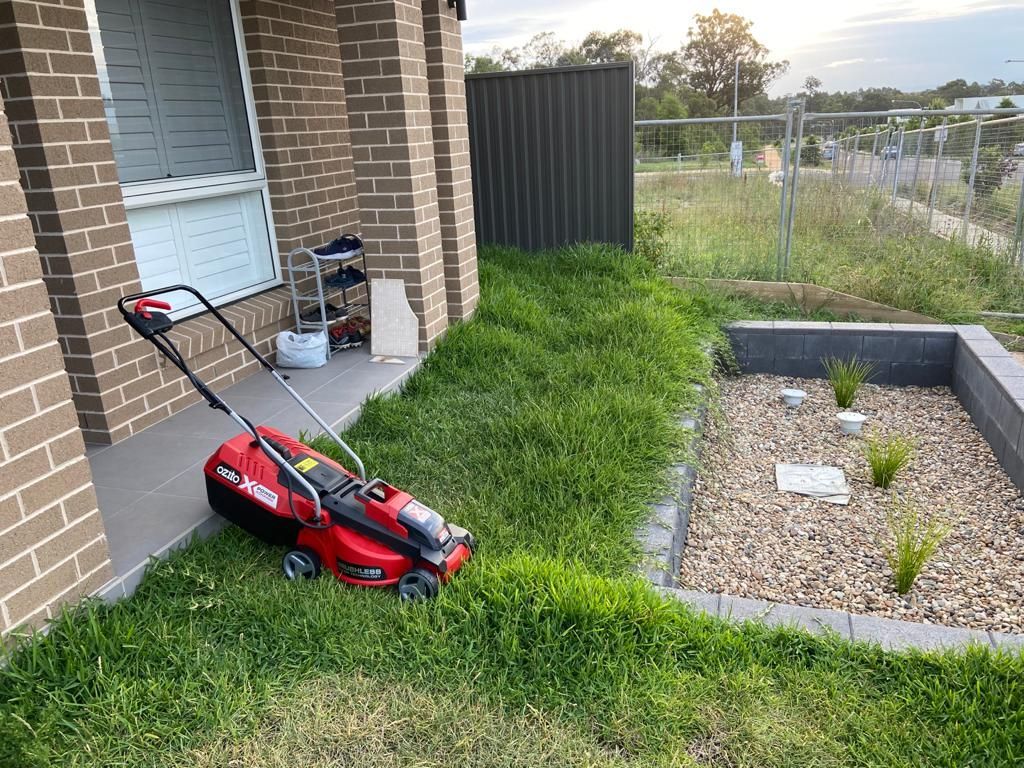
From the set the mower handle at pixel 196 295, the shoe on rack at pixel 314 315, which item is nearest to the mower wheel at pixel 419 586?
the mower handle at pixel 196 295

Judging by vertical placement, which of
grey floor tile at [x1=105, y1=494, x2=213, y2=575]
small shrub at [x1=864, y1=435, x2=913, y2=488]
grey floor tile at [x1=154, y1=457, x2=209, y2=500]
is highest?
grey floor tile at [x1=154, y1=457, x2=209, y2=500]

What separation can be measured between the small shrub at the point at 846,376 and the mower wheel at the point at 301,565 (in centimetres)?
400

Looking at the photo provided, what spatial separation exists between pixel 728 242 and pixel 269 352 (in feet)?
16.2

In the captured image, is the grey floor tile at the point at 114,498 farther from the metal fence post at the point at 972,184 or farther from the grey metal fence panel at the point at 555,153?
the metal fence post at the point at 972,184

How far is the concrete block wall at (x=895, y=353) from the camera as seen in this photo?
4.80 m

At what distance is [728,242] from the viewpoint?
7652mm

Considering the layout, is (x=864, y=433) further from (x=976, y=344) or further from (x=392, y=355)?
(x=392, y=355)

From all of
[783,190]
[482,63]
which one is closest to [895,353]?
[783,190]

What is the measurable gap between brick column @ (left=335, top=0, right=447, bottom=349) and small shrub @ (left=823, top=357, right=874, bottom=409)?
2911 millimetres

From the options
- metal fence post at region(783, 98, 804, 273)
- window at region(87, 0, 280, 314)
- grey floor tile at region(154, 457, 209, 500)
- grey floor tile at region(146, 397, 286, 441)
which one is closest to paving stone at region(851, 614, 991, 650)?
grey floor tile at region(154, 457, 209, 500)

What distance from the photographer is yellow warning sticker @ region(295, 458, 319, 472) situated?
275 cm

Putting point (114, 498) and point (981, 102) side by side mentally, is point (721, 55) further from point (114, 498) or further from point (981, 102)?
point (114, 498)

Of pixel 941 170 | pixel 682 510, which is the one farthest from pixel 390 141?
pixel 941 170

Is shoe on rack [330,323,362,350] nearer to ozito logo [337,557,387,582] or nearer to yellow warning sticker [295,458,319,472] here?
yellow warning sticker [295,458,319,472]
